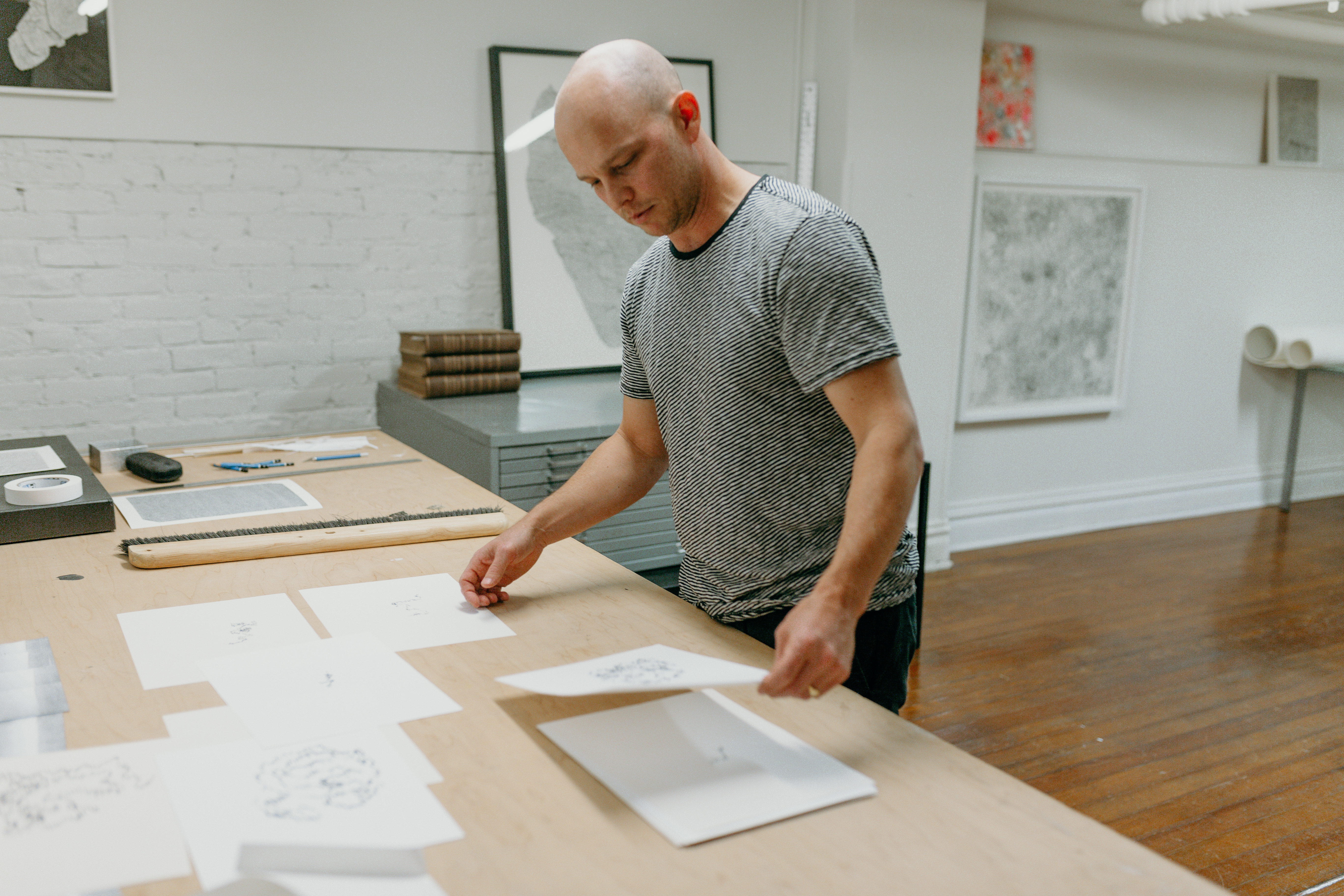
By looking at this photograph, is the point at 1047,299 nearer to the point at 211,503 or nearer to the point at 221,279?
the point at 221,279

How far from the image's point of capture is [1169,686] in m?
Answer: 3.22

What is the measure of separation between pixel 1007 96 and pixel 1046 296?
2.80 ft

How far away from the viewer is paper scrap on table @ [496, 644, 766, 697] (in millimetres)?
980

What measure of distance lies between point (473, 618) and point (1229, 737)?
2409 mm

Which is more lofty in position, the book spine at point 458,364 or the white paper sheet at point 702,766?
the book spine at point 458,364

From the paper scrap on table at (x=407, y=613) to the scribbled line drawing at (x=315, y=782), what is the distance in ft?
0.97

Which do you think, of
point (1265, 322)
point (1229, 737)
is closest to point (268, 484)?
point (1229, 737)

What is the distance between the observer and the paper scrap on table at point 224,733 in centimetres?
100

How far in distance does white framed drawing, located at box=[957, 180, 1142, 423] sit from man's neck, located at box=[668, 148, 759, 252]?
10.0ft

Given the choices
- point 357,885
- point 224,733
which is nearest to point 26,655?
point 224,733

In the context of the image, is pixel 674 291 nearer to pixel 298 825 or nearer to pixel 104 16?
pixel 298 825

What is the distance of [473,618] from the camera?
141 cm

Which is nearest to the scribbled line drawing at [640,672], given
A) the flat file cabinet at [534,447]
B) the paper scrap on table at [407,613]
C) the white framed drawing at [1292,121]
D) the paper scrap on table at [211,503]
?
the paper scrap on table at [407,613]

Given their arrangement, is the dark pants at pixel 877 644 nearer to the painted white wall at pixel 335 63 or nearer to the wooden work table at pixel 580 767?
the wooden work table at pixel 580 767
